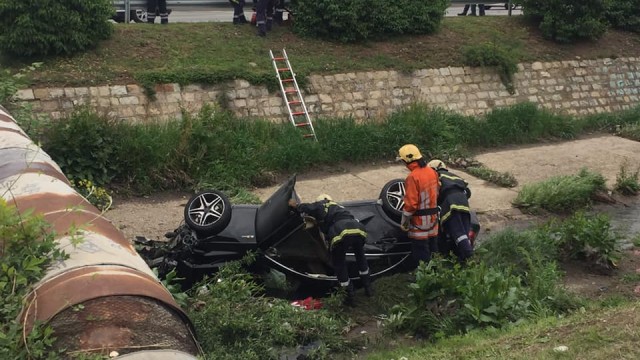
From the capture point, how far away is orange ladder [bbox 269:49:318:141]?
47.6 ft

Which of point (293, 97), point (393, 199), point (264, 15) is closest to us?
point (393, 199)

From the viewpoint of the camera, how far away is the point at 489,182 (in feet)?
45.3

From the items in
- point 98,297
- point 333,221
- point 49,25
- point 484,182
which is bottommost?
point 484,182

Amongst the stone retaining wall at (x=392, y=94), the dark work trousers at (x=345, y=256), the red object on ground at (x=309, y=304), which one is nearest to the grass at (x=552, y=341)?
the red object on ground at (x=309, y=304)

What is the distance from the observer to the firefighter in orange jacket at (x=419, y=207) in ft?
28.4

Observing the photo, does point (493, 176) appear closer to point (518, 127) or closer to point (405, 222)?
point (518, 127)

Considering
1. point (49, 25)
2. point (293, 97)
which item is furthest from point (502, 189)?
point (49, 25)

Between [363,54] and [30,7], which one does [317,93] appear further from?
[30,7]

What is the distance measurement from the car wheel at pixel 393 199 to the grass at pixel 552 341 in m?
2.21

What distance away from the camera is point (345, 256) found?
814 centimetres

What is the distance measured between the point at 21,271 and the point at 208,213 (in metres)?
3.89

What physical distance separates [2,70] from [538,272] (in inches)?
364

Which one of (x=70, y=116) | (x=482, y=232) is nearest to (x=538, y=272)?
(x=482, y=232)

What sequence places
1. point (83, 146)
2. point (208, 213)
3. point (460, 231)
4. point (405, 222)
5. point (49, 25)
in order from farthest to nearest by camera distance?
point (49, 25) → point (83, 146) → point (460, 231) → point (405, 222) → point (208, 213)
